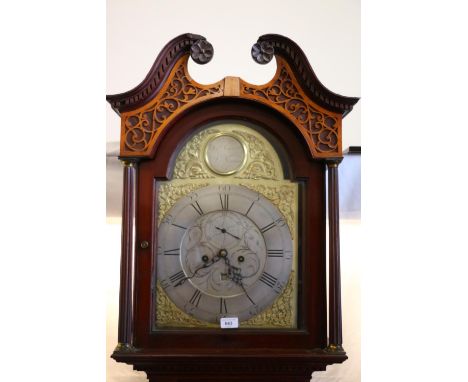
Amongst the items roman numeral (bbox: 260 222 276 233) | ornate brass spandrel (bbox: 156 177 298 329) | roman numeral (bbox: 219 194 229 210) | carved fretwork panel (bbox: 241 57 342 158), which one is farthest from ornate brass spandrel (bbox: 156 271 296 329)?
carved fretwork panel (bbox: 241 57 342 158)

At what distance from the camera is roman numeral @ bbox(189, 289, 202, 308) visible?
123cm

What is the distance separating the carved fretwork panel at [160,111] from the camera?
124 cm

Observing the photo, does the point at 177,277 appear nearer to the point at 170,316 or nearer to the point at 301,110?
the point at 170,316

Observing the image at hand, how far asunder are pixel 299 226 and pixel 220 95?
407mm

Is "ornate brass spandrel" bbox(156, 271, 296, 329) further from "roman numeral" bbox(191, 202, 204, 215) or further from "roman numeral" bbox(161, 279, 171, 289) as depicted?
"roman numeral" bbox(191, 202, 204, 215)

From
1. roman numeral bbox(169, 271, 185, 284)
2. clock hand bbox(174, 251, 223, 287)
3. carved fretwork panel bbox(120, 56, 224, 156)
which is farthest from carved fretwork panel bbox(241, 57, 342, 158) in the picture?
roman numeral bbox(169, 271, 185, 284)

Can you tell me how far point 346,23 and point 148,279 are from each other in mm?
1158

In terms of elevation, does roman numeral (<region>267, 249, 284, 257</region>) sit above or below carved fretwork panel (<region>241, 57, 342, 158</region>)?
below

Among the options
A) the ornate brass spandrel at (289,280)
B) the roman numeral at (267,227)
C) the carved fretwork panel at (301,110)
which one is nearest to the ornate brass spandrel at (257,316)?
the ornate brass spandrel at (289,280)

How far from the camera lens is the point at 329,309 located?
1.22 metres

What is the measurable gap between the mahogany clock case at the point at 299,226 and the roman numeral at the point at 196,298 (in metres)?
0.07

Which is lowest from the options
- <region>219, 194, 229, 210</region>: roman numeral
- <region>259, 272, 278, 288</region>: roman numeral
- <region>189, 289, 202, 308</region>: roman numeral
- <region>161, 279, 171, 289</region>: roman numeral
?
<region>189, 289, 202, 308</region>: roman numeral

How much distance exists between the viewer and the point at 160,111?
1258 mm

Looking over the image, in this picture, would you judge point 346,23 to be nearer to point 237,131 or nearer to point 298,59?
point 298,59
